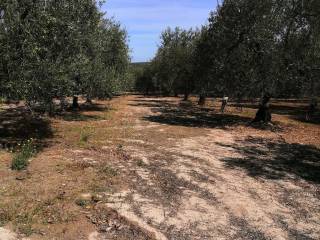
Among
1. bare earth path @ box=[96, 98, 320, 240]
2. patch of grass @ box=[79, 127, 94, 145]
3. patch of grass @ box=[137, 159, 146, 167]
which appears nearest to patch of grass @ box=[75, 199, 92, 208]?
bare earth path @ box=[96, 98, 320, 240]

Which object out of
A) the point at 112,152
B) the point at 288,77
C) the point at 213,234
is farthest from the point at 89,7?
the point at 213,234

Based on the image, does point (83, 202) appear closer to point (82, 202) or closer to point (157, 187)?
point (82, 202)

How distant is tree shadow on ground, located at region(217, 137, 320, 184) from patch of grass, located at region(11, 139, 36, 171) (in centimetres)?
689

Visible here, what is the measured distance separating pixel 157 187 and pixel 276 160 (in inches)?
278

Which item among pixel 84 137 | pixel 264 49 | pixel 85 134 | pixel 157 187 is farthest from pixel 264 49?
pixel 157 187

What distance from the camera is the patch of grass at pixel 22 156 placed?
44.8 feet

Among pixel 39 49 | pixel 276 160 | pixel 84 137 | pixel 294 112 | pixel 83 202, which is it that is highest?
pixel 39 49

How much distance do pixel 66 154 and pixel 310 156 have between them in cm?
1030

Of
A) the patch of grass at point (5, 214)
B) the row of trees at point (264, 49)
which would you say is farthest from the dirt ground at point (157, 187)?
the row of trees at point (264, 49)

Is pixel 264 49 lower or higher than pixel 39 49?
higher

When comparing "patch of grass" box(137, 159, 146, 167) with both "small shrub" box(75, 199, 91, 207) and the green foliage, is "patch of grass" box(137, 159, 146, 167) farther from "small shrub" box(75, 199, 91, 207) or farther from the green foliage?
the green foliage

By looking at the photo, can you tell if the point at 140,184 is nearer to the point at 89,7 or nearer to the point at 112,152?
the point at 112,152

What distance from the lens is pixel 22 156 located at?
14.6 m

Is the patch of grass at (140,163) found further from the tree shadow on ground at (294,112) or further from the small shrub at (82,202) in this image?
the tree shadow on ground at (294,112)
